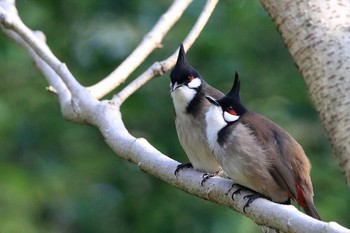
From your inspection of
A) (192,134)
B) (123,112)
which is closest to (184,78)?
(192,134)

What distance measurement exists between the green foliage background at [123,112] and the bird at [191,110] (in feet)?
6.94

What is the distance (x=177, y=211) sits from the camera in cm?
658

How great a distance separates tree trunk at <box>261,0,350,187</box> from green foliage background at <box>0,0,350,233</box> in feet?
8.57

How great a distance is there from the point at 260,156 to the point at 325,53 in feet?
1.45

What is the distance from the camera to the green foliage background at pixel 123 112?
6688 millimetres

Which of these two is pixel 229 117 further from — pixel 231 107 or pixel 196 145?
pixel 196 145

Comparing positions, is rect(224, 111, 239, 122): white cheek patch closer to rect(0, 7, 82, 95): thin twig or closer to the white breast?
the white breast

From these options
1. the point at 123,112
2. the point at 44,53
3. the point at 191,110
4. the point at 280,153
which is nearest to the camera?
the point at 280,153

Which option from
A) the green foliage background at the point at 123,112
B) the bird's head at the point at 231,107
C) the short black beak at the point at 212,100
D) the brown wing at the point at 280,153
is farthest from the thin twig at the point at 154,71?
the green foliage background at the point at 123,112

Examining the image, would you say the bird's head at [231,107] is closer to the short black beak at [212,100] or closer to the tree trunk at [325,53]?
the short black beak at [212,100]

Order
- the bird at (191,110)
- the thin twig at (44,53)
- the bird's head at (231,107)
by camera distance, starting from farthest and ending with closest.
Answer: the bird at (191,110), the thin twig at (44,53), the bird's head at (231,107)

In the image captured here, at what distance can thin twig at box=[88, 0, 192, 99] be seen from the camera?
13.9ft

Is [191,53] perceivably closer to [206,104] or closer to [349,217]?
[349,217]

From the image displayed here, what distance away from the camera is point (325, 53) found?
12.5ft
